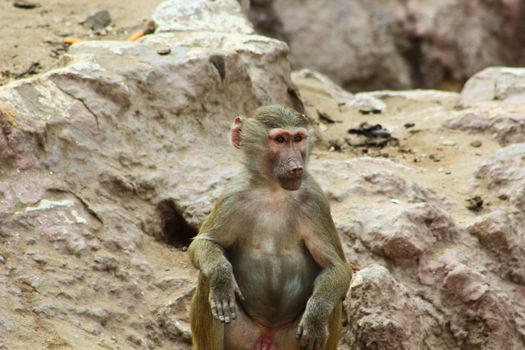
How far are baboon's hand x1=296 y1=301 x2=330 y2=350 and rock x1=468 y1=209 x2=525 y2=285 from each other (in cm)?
208

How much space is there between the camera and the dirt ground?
8867mm

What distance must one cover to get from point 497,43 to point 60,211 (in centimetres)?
979

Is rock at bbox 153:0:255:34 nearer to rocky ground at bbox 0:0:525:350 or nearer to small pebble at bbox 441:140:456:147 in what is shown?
rocky ground at bbox 0:0:525:350

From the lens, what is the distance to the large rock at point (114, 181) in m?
6.77

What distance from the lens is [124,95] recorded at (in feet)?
26.1

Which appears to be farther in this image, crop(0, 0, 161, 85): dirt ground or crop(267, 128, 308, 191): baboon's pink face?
crop(0, 0, 161, 85): dirt ground

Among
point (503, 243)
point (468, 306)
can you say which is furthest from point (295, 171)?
point (503, 243)

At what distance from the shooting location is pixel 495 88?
10102 mm

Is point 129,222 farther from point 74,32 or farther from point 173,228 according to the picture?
point 74,32

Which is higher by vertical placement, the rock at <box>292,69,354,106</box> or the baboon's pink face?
the baboon's pink face

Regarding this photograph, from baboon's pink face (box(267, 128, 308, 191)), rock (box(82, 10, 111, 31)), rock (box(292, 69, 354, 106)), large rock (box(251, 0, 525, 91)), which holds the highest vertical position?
baboon's pink face (box(267, 128, 308, 191))

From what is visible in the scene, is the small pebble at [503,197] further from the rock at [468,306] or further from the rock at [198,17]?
the rock at [198,17]

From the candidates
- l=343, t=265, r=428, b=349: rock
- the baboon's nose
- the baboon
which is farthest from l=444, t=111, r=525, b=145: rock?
the baboon's nose

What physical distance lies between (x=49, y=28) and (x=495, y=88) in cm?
394
